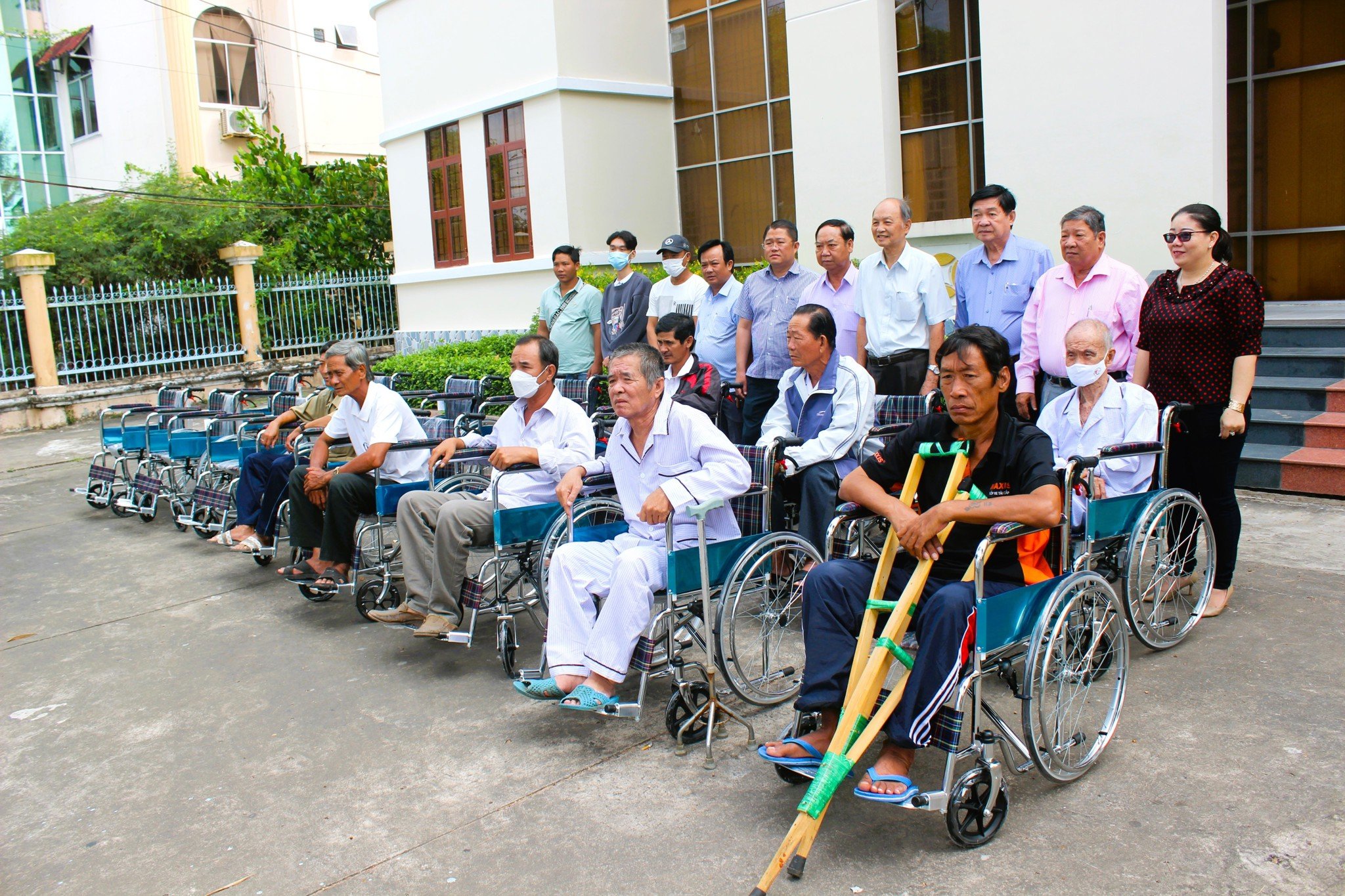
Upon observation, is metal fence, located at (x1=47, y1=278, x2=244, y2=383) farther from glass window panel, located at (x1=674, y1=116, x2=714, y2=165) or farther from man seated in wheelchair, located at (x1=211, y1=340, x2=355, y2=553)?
man seated in wheelchair, located at (x1=211, y1=340, x2=355, y2=553)

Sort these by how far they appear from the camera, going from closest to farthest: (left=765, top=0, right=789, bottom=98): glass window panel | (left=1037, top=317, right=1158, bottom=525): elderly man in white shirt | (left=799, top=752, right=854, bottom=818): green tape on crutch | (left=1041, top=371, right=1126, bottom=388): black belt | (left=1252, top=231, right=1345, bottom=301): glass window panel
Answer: (left=799, top=752, right=854, bottom=818): green tape on crutch → (left=1037, top=317, right=1158, bottom=525): elderly man in white shirt → (left=1041, top=371, right=1126, bottom=388): black belt → (left=1252, top=231, right=1345, bottom=301): glass window panel → (left=765, top=0, right=789, bottom=98): glass window panel

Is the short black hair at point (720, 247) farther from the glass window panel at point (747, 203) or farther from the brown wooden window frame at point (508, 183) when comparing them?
the brown wooden window frame at point (508, 183)

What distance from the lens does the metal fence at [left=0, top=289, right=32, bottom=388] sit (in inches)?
510

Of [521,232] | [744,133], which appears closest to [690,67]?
[744,133]

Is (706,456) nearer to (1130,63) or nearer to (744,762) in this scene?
(744,762)

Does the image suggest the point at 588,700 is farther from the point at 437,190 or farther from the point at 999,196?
the point at 437,190

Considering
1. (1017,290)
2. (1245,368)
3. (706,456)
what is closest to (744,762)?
(706,456)

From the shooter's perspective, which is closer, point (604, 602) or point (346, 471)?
point (604, 602)

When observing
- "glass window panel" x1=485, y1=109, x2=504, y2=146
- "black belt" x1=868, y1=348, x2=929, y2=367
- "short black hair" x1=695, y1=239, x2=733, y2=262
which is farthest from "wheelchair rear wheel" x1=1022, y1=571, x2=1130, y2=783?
"glass window panel" x1=485, y1=109, x2=504, y2=146

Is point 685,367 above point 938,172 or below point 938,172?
below

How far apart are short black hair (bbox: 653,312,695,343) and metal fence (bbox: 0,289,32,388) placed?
1087cm

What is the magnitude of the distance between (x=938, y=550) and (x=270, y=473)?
4.54 metres

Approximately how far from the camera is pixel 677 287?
7070 millimetres

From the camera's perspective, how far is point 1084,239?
186 inches
